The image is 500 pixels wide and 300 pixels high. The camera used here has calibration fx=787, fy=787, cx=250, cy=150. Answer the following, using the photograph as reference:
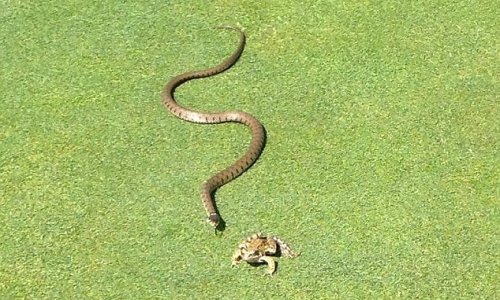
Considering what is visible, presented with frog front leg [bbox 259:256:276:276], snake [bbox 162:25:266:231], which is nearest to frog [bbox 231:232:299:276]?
frog front leg [bbox 259:256:276:276]

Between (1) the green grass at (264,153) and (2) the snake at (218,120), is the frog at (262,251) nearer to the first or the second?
(1) the green grass at (264,153)

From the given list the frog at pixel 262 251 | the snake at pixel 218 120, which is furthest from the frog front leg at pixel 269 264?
the snake at pixel 218 120

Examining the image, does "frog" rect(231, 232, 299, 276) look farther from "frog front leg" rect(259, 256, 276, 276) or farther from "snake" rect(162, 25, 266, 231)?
"snake" rect(162, 25, 266, 231)

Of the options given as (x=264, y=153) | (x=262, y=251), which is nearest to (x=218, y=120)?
(x=264, y=153)

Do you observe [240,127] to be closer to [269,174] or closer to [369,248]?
[269,174]

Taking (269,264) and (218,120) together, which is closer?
(269,264)

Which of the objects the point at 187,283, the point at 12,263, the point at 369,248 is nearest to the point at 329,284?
the point at 369,248

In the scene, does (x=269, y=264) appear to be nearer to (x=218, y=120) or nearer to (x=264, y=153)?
(x=264, y=153)
